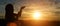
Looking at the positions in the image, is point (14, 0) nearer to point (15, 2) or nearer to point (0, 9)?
point (15, 2)

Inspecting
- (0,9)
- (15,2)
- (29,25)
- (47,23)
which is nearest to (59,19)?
(47,23)

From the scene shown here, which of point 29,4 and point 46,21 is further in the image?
point 46,21

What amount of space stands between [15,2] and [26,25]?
1.20 ft

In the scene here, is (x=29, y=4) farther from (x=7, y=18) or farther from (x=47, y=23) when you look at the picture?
(x=7, y=18)

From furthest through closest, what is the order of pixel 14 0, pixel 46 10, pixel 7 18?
pixel 46 10 < pixel 14 0 < pixel 7 18

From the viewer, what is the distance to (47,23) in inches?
78.7

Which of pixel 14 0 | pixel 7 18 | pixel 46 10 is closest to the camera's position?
pixel 7 18

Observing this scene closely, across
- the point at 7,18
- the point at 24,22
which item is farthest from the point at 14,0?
the point at 7,18

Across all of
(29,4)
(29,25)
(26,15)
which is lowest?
(29,25)

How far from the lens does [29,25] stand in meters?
2.02

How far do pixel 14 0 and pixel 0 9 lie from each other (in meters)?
0.24

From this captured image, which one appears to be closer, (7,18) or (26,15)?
(7,18)

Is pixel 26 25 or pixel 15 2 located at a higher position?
pixel 15 2

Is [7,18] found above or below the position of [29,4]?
below
